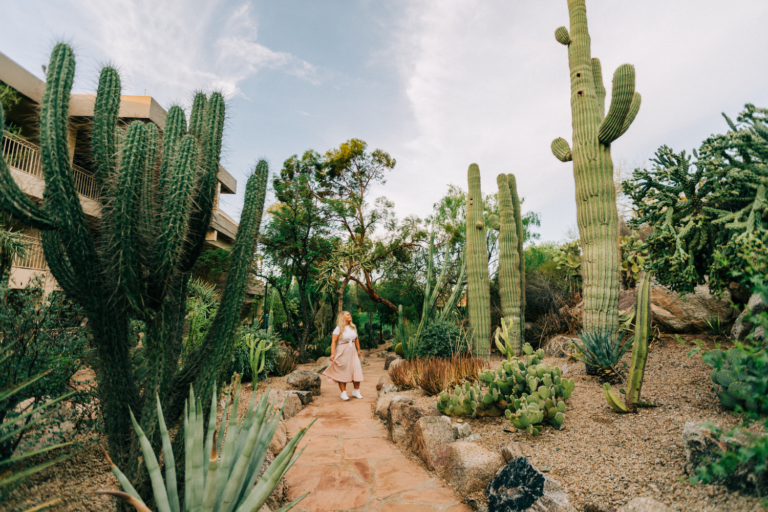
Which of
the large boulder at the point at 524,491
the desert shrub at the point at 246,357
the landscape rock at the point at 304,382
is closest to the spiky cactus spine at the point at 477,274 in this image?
the landscape rock at the point at 304,382

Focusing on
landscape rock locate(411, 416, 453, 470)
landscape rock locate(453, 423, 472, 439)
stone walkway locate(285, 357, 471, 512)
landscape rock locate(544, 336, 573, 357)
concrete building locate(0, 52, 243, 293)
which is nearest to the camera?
stone walkway locate(285, 357, 471, 512)

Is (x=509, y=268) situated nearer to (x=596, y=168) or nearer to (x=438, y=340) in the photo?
(x=438, y=340)

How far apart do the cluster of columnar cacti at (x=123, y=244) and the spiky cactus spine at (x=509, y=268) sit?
257 inches

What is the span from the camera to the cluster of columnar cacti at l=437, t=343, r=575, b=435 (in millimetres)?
3205

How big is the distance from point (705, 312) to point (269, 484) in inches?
242

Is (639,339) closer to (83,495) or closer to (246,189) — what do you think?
(246,189)

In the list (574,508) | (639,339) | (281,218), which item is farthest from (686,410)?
(281,218)

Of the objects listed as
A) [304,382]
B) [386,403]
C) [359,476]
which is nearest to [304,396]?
[304,382]

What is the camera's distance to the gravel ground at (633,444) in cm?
204

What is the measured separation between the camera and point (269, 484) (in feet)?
5.42

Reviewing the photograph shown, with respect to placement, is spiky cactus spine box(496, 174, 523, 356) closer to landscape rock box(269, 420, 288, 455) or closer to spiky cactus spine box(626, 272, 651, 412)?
spiky cactus spine box(626, 272, 651, 412)

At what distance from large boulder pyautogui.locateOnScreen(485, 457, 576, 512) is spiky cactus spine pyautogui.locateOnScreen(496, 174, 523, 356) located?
5293 millimetres

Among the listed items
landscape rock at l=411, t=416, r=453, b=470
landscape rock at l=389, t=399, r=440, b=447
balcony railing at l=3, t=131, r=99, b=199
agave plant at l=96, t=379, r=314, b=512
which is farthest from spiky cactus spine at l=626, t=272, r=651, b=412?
balcony railing at l=3, t=131, r=99, b=199

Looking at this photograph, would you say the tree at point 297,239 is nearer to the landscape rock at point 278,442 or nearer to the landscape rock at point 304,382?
the landscape rock at point 304,382
